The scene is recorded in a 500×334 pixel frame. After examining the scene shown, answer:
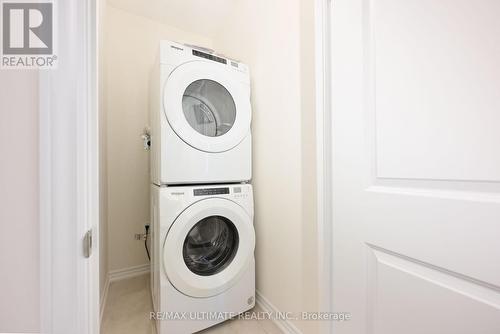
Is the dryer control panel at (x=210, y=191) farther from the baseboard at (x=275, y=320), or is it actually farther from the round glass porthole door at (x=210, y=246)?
the baseboard at (x=275, y=320)

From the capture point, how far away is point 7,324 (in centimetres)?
37

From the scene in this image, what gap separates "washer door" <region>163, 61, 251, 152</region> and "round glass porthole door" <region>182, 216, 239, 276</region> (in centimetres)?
49

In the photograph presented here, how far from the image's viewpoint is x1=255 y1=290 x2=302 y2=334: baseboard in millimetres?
1187

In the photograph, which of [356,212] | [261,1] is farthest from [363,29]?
[261,1]

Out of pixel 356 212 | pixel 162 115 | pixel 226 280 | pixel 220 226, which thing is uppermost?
pixel 162 115

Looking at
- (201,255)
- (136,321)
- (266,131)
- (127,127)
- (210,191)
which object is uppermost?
(127,127)

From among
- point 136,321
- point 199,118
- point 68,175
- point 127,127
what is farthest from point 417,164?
point 127,127

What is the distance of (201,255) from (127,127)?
1.33 meters

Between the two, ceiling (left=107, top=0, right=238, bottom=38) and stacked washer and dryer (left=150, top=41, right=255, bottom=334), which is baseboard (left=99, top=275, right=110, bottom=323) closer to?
stacked washer and dryer (left=150, top=41, right=255, bottom=334)

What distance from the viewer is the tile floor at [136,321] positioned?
50.3 inches

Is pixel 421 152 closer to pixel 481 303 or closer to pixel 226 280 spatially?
pixel 481 303

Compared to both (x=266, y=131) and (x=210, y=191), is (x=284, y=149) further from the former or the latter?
(x=210, y=191)

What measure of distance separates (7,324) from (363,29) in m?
1.18

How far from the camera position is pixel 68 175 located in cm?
46
